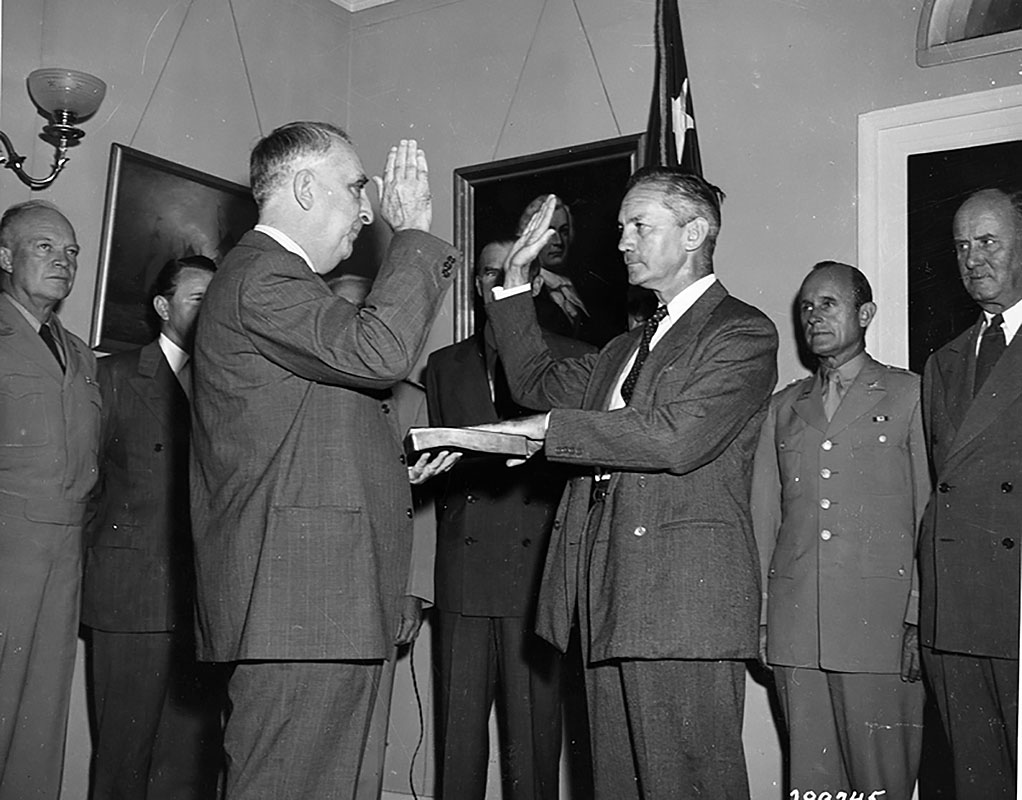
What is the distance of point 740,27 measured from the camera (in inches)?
169

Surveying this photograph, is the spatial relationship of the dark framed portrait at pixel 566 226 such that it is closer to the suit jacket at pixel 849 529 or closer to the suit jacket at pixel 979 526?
the suit jacket at pixel 849 529

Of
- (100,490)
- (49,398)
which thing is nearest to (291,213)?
(49,398)

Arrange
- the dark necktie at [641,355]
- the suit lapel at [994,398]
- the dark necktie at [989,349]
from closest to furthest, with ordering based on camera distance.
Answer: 1. the dark necktie at [641,355]
2. the suit lapel at [994,398]
3. the dark necktie at [989,349]

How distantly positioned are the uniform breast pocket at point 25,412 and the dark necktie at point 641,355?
181 cm

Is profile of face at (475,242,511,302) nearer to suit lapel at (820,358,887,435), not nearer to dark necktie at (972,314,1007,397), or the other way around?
suit lapel at (820,358,887,435)

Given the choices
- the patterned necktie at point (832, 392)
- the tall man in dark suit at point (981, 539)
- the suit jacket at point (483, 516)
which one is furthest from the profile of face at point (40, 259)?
the tall man in dark suit at point (981, 539)

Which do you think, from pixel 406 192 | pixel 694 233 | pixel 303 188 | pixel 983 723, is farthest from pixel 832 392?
pixel 303 188

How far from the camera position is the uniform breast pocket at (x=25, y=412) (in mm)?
3531

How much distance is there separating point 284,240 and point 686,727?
4.54 ft

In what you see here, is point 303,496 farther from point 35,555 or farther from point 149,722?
point 149,722

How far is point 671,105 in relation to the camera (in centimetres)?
426

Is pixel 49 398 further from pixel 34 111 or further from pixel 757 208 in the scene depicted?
pixel 757 208

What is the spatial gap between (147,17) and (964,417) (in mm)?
3097

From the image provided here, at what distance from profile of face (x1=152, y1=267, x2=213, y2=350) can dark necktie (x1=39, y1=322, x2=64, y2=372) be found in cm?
47
